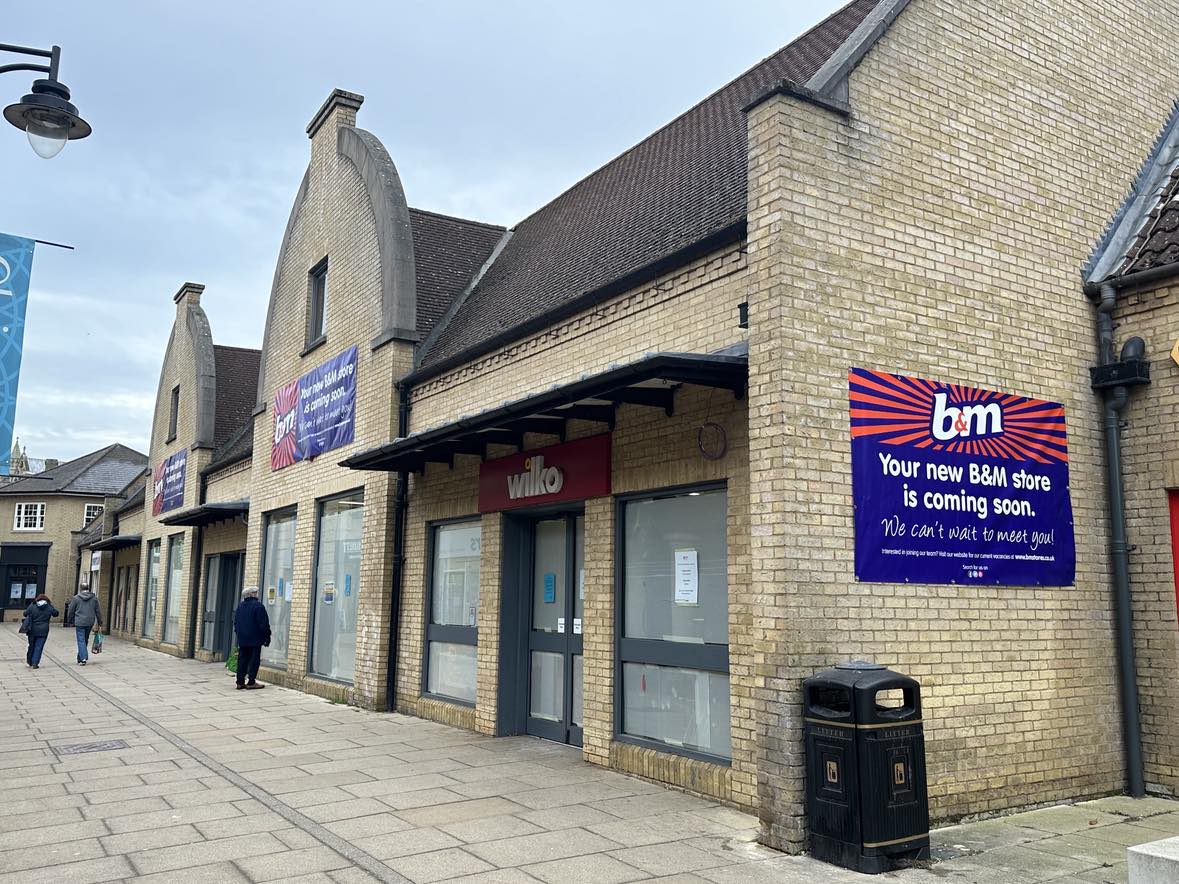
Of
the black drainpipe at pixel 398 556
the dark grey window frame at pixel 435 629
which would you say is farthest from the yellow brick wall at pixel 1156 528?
the black drainpipe at pixel 398 556

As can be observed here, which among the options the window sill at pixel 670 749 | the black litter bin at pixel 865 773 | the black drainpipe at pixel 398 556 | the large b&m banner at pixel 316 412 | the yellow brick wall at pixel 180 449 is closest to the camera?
the black litter bin at pixel 865 773

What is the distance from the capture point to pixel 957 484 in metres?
7.27

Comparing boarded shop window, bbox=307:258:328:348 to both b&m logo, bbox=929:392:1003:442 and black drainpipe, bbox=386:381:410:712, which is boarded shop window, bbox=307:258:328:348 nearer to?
black drainpipe, bbox=386:381:410:712

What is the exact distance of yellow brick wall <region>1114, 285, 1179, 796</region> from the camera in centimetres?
767

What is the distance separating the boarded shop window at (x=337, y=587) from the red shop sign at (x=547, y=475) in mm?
3725

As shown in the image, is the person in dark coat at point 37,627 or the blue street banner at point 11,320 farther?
the person in dark coat at point 37,627

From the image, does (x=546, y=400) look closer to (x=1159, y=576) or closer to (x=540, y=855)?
(x=540, y=855)

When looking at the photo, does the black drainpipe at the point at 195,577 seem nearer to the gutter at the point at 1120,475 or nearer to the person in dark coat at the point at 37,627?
the person in dark coat at the point at 37,627

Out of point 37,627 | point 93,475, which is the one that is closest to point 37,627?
point 37,627

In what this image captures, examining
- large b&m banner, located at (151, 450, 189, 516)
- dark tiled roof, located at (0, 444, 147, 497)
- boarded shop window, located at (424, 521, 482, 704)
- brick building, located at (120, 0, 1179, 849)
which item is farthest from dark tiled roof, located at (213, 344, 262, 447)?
dark tiled roof, located at (0, 444, 147, 497)

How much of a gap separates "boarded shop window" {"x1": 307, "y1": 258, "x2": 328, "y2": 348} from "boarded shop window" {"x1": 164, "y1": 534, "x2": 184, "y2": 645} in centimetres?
1040

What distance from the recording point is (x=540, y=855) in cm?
582

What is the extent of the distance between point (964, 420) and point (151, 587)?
86.3ft

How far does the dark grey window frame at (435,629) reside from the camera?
11250 millimetres
